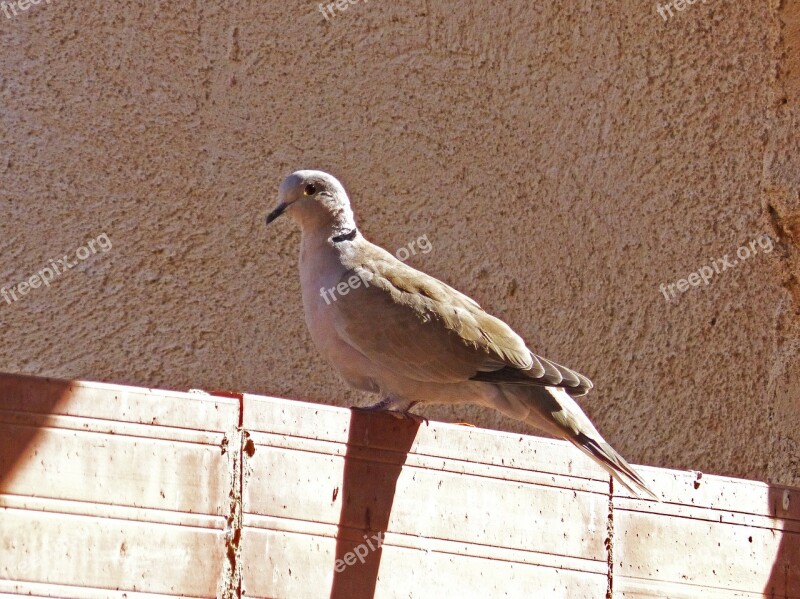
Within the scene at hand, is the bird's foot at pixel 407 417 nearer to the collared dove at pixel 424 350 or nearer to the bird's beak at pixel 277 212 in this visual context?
the collared dove at pixel 424 350

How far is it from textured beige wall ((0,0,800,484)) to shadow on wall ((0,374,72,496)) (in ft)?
6.38

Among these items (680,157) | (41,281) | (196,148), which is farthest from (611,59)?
(41,281)

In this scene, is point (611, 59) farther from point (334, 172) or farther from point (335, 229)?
point (335, 229)

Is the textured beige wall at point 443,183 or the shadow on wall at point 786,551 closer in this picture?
the shadow on wall at point 786,551

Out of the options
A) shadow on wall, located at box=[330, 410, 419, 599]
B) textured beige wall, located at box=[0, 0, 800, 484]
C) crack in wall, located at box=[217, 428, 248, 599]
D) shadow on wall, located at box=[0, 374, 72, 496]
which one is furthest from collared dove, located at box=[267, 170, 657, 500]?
textured beige wall, located at box=[0, 0, 800, 484]

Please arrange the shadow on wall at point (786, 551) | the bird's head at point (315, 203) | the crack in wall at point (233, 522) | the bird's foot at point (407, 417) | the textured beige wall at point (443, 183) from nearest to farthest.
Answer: the crack in wall at point (233, 522) → the bird's foot at point (407, 417) → the shadow on wall at point (786, 551) → the bird's head at point (315, 203) → the textured beige wall at point (443, 183)

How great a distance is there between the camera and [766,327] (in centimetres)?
576

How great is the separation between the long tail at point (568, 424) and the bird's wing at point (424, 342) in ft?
0.24

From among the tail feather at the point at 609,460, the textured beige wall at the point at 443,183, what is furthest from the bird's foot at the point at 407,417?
the textured beige wall at the point at 443,183

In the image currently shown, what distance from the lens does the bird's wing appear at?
142 inches

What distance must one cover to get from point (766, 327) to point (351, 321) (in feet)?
9.44

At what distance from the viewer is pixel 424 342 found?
3.61 meters

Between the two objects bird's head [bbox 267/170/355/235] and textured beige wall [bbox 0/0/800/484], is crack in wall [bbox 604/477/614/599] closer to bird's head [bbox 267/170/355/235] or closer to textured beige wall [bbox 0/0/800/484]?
bird's head [bbox 267/170/355/235]

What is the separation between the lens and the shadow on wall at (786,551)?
3.76m
